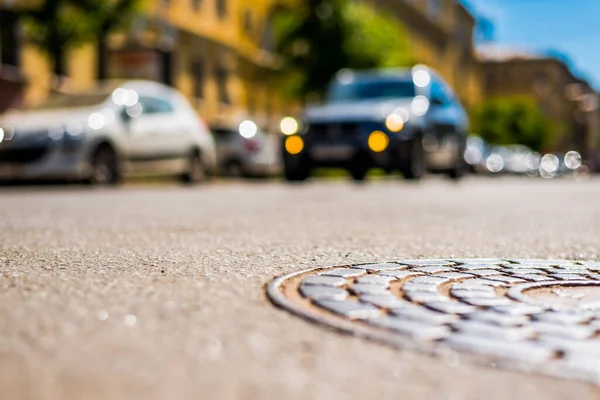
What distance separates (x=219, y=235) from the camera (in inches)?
260

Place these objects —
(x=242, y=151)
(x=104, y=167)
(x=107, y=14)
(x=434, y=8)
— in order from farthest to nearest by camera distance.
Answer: (x=434, y=8), (x=242, y=151), (x=107, y=14), (x=104, y=167)

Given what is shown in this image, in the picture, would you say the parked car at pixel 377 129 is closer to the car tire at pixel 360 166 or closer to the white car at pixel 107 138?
the car tire at pixel 360 166

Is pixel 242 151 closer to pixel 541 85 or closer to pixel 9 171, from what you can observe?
pixel 9 171

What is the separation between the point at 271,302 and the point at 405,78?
14.6m

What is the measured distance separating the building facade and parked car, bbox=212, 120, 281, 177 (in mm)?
86994

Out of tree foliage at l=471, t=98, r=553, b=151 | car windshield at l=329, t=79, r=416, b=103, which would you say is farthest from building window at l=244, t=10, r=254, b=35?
tree foliage at l=471, t=98, r=553, b=151

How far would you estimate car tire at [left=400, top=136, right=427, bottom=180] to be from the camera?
640 inches

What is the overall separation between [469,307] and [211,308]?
2.79 feet

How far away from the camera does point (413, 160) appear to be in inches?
653

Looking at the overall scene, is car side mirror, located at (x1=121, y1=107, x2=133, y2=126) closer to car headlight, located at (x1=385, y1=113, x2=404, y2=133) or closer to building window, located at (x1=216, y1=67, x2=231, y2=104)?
car headlight, located at (x1=385, y1=113, x2=404, y2=133)

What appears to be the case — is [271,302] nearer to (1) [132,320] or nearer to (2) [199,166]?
(1) [132,320]

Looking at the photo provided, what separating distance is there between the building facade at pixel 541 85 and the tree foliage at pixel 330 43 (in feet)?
250

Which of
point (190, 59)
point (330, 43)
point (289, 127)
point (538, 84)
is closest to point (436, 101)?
point (289, 127)

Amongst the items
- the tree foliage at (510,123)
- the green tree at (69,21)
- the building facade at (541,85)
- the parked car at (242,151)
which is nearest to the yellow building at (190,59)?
Answer: the green tree at (69,21)
